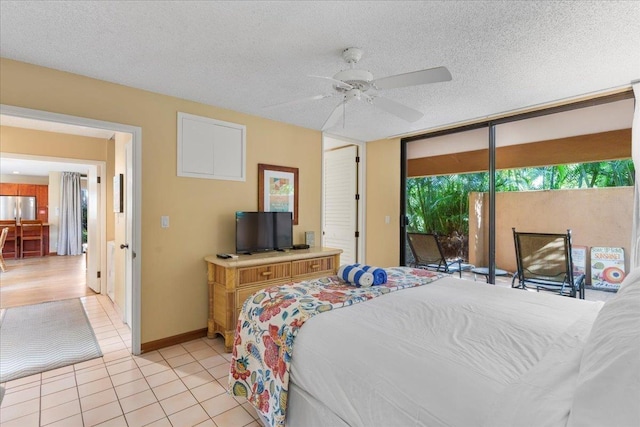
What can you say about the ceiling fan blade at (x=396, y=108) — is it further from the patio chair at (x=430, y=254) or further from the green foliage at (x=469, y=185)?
the patio chair at (x=430, y=254)

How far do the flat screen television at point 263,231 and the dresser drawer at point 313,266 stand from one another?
349mm

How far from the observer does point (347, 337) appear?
4.52 ft

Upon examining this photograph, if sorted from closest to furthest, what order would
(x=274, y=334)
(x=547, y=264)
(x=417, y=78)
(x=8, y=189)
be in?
(x=274, y=334) < (x=417, y=78) < (x=547, y=264) < (x=8, y=189)

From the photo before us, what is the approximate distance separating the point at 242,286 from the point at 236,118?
5.84 feet

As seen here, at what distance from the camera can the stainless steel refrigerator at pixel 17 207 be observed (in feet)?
27.5

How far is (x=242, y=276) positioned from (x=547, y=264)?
2.97m

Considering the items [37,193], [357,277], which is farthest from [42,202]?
[357,277]

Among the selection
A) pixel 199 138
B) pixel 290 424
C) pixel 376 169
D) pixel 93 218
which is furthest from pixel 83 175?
pixel 290 424

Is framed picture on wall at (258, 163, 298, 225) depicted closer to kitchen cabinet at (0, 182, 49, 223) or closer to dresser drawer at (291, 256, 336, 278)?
dresser drawer at (291, 256, 336, 278)

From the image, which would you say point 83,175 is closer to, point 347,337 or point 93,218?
point 93,218

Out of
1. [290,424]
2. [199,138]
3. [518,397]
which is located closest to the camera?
[518,397]

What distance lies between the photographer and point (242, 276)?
115 inches

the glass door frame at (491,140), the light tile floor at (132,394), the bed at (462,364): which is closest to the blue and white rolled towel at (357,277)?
the bed at (462,364)

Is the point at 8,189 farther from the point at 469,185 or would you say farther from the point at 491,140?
the point at 491,140
